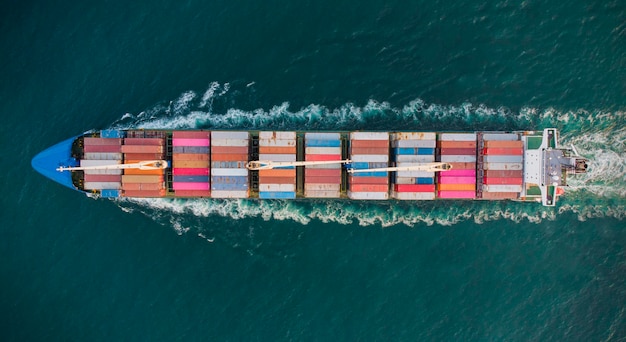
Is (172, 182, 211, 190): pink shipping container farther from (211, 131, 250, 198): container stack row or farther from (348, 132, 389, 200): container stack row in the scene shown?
(348, 132, 389, 200): container stack row

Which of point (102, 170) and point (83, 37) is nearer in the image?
point (102, 170)

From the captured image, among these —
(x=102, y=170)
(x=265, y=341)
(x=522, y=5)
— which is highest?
(x=522, y=5)

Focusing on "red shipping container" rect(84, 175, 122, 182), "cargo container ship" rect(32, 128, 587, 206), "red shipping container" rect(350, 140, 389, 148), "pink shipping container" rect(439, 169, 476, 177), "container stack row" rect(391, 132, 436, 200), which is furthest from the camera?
"pink shipping container" rect(439, 169, 476, 177)

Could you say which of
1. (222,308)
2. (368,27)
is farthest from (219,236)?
(368,27)

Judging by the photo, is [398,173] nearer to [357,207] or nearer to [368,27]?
[357,207]

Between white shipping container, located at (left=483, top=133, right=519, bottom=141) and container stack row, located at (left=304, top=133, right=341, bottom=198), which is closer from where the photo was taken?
container stack row, located at (left=304, top=133, right=341, bottom=198)

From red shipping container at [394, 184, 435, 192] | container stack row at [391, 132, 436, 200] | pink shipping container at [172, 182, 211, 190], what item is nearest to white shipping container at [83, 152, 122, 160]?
pink shipping container at [172, 182, 211, 190]

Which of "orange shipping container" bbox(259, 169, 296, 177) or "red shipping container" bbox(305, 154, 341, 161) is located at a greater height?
"red shipping container" bbox(305, 154, 341, 161)

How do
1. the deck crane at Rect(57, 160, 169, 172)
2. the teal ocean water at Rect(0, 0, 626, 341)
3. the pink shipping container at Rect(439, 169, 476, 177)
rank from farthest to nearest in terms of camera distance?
the teal ocean water at Rect(0, 0, 626, 341), the pink shipping container at Rect(439, 169, 476, 177), the deck crane at Rect(57, 160, 169, 172)
